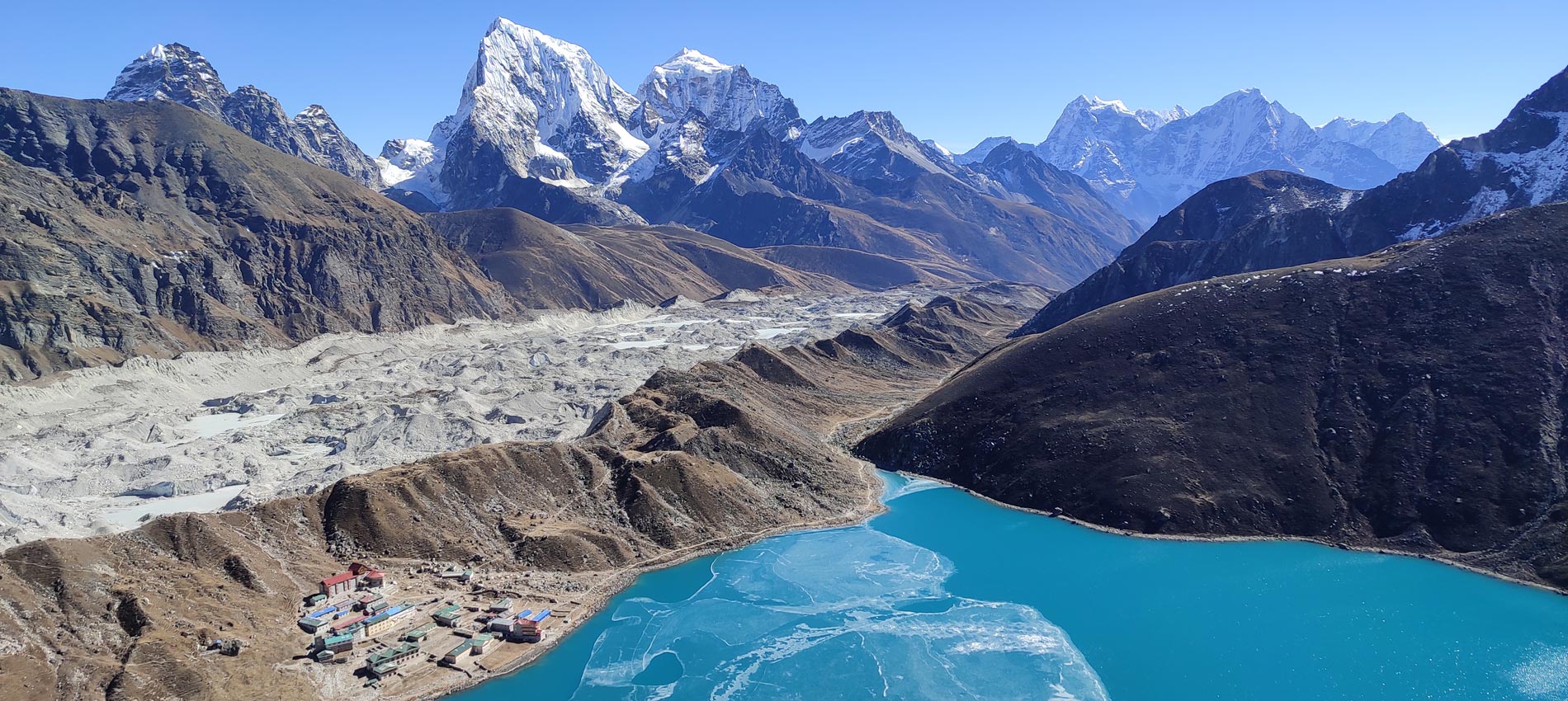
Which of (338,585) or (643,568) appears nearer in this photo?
(338,585)

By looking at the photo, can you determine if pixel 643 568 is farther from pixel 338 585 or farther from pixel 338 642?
pixel 338 642

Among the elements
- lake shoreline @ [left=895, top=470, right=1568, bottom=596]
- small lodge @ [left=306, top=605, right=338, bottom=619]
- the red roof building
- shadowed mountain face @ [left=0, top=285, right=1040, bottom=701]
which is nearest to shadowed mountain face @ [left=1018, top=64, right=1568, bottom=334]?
shadowed mountain face @ [left=0, top=285, right=1040, bottom=701]

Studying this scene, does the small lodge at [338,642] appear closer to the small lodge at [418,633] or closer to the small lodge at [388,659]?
the small lodge at [388,659]

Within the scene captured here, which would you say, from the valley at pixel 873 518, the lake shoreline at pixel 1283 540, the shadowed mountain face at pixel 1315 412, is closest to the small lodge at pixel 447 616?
the valley at pixel 873 518

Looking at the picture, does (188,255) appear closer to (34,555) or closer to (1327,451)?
(34,555)

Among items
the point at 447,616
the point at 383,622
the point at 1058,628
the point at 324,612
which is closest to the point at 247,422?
the point at 324,612

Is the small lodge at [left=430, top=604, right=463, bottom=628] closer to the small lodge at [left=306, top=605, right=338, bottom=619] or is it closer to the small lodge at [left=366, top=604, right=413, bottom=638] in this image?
the small lodge at [left=366, top=604, right=413, bottom=638]
